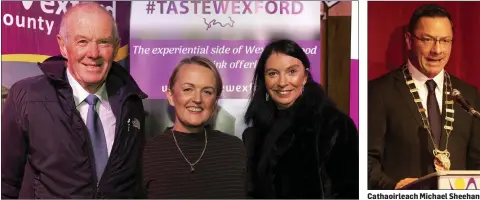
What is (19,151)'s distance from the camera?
3.69 metres

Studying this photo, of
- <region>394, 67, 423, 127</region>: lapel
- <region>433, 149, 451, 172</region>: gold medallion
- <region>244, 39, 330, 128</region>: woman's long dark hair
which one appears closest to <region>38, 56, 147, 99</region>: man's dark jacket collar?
<region>244, 39, 330, 128</region>: woman's long dark hair

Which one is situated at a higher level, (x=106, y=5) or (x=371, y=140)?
(x=106, y=5)

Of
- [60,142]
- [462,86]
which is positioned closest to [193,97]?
[60,142]

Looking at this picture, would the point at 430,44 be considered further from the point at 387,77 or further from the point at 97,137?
the point at 97,137

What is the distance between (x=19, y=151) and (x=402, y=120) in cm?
202

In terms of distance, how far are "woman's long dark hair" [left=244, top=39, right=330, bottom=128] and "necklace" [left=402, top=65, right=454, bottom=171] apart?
Result: 19.3 inches

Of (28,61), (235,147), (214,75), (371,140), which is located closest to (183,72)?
(214,75)

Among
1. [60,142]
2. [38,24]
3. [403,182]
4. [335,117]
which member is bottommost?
[403,182]

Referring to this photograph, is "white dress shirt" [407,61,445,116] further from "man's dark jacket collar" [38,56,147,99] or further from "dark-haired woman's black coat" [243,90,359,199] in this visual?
"man's dark jacket collar" [38,56,147,99]

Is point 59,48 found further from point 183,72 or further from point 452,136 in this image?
point 452,136

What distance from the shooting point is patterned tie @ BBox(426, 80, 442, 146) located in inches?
149

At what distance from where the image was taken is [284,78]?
12.2 feet

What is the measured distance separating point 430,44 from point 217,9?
1.15 metres

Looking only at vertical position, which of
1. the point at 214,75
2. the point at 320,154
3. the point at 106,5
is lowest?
the point at 320,154
